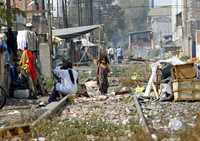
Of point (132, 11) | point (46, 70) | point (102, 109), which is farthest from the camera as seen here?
point (132, 11)

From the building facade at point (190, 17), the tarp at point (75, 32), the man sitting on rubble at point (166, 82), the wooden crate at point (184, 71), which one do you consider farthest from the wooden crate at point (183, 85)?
the building facade at point (190, 17)

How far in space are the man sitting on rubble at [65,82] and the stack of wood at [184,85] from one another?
3220 mm

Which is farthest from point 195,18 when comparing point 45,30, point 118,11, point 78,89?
point 78,89

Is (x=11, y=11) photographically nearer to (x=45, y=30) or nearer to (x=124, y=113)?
(x=124, y=113)

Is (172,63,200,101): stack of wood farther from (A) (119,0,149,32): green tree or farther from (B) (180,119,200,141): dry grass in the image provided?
(A) (119,0,149,32): green tree

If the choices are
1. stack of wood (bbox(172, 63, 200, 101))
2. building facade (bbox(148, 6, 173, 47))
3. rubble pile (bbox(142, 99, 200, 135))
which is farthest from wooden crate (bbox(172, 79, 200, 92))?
building facade (bbox(148, 6, 173, 47))

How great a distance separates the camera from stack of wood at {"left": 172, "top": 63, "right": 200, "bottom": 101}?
1642cm

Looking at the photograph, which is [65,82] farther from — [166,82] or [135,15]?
[135,15]

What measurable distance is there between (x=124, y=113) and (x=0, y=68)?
612 cm

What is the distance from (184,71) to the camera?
55.4ft

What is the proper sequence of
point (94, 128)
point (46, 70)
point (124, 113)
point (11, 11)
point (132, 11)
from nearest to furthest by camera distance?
point (94, 128), point (124, 113), point (11, 11), point (46, 70), point (132, 11)

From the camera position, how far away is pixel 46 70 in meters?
27.1

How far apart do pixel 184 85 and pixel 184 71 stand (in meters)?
0.52

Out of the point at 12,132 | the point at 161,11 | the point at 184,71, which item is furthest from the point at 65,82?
the point at 161,11
